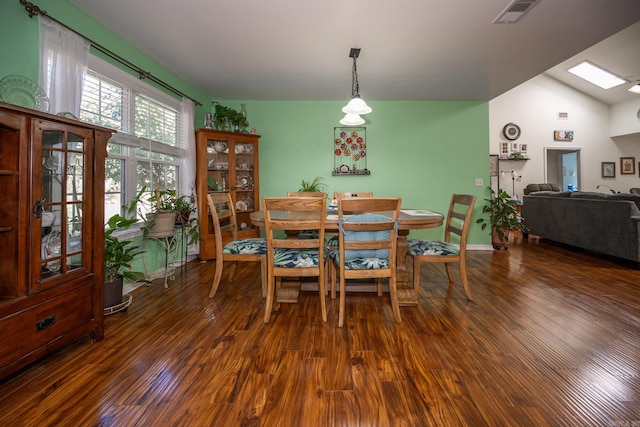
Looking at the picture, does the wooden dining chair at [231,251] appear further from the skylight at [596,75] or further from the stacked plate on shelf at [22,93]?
the skylight at [596,75]

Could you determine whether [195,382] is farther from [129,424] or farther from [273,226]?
[273,226]

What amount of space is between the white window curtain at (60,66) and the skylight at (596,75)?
8752mm

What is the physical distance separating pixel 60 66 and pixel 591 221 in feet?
19.2

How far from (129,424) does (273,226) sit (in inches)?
48.1

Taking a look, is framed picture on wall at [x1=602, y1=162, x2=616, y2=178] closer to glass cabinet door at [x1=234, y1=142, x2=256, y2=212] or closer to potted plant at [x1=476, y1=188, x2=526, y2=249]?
potted plant at [x1=476, y1=188, x2=526, y2=249]

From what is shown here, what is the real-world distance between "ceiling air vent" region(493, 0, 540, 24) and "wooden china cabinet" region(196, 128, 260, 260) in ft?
10.2

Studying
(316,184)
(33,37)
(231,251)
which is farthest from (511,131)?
(33,37)

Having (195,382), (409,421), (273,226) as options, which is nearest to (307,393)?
(409,421)

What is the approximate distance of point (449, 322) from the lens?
2.03m

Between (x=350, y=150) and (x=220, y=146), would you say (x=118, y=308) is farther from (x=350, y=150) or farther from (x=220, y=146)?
(x=350, y=150)

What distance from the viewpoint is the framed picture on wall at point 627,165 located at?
7.38 meters

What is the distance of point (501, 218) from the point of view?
4441mm

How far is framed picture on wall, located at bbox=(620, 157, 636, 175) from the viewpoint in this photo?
7.38 meters

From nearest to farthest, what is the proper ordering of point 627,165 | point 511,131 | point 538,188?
point 538,188 < point 511,131 < point 627,165
